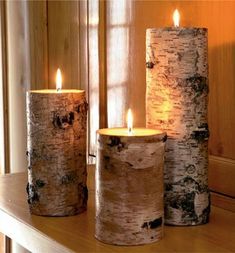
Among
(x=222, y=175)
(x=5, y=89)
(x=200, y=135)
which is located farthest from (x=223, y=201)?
(x=5, y=89)

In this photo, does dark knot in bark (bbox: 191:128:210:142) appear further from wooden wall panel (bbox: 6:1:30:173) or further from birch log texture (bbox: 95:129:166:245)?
wooden wall panel (bbox: 6:1:30:173)

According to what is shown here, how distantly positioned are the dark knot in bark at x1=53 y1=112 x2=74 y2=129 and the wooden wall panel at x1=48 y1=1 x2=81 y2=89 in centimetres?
49

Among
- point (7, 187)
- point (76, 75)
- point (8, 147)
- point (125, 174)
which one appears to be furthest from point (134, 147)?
point (8, 147)

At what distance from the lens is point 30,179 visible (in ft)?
2.70

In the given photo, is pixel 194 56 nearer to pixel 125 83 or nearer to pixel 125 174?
pixel 125 174

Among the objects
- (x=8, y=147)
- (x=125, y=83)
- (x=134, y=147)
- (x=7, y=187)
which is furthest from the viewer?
(x=8, y=147)

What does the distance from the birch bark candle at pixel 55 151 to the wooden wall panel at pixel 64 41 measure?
19.1 inches

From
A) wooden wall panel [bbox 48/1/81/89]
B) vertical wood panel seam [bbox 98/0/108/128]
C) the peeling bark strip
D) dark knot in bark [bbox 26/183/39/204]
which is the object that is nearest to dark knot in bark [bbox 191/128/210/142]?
the peeling bark strip

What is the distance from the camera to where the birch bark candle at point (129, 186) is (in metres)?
0.67

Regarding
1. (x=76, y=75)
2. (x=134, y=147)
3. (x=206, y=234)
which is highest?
(x=76, y=75)

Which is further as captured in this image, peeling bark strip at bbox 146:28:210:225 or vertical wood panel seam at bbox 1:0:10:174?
vertical wood panel seam at bbox 1:0:10:174

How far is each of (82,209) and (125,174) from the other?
0.18 m

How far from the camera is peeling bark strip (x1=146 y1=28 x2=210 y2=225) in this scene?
2.44 feet

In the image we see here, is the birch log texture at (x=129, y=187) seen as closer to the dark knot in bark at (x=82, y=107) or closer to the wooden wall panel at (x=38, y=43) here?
the dark knot in bark at (x=82, y=107)
